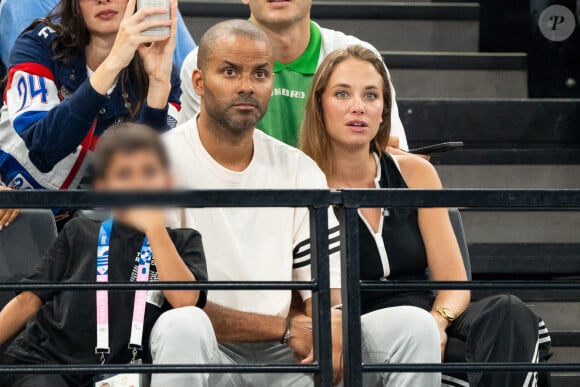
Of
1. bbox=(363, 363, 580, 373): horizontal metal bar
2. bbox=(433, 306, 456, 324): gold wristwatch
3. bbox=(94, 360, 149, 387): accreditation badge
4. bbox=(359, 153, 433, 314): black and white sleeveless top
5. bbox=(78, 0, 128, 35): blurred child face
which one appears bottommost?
bbox=(94, 360, 149, 387): accreditation badge

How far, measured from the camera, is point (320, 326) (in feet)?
6.06

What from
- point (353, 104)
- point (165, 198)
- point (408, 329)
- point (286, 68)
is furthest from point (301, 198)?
point (286, 68)

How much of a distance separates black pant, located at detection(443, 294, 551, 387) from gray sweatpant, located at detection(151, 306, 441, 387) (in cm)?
15

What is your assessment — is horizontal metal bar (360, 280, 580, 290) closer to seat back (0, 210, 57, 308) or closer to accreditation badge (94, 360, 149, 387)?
accreditation badge (94, 360, 149, 387)

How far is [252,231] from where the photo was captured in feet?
7.67

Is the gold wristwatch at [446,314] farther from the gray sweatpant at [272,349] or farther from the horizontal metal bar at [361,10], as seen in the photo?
the horizontal metal bar at [361,10]

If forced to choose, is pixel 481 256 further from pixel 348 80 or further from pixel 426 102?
pixel 348 80

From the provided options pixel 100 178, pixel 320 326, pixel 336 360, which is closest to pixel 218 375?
pixel 336 360

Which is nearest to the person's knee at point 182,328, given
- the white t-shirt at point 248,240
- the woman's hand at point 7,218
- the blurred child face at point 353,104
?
the white t-shirt at point 248,240

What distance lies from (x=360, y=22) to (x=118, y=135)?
245 centimetres

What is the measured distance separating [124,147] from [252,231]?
73 centimetres

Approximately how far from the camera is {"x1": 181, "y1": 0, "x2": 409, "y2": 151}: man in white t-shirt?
9.29 ft

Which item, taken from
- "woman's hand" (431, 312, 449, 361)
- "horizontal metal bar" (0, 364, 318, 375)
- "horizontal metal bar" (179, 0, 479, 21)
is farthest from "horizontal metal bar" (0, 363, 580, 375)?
"horizontal metal bar" (179, 0, 479, 21)

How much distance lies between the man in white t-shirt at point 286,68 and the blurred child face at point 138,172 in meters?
1.14
